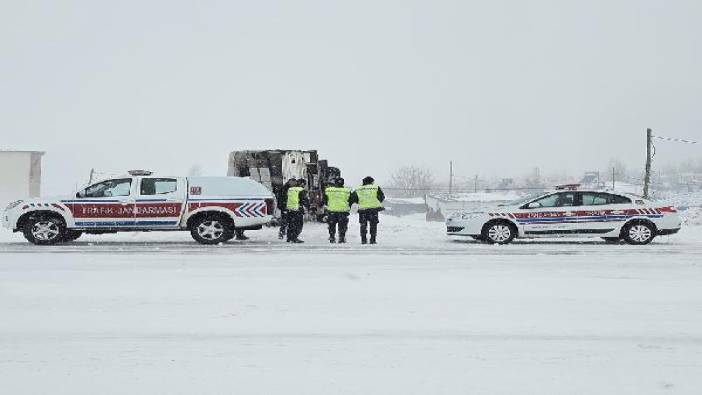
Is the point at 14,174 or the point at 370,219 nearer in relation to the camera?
the point at 370,219

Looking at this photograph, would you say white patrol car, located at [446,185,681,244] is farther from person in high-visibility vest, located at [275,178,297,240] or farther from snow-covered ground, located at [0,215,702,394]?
person in high-visibility vest, located at [275,178,297,240]

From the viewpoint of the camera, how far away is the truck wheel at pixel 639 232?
50.4ft

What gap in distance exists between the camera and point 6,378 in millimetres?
4746

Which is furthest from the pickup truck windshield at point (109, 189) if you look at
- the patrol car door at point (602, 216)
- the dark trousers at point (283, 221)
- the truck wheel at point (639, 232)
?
the truck wheel at point (639, 232)

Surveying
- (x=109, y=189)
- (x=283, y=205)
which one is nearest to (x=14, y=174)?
Result: (x=109, y=189)

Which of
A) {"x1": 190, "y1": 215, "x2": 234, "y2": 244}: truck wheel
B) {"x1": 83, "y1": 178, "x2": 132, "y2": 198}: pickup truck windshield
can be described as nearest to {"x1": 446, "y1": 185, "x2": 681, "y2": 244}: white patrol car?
{"x1": 190, "y1": 215, "x2": 234, "y2": 244}: truck wheel

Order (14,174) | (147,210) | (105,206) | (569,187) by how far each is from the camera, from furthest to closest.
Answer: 1. (14,174)
2. (569,187)
3. (147,210)
4. (105,206)

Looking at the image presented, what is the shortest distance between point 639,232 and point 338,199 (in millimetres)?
6944

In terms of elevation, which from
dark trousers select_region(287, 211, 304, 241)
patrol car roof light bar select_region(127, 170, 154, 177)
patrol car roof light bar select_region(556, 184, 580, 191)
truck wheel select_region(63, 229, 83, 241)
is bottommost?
truck wheel select_region(63, 229, 83, 241)

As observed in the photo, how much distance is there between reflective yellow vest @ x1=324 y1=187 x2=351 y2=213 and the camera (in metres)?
15.1

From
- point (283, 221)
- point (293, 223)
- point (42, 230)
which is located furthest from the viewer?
point (283, 221)

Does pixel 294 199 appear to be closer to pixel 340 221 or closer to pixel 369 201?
pixel 340 221

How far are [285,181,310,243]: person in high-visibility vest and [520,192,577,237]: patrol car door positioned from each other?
5048mm

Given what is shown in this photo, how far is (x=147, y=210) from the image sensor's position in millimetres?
14875
